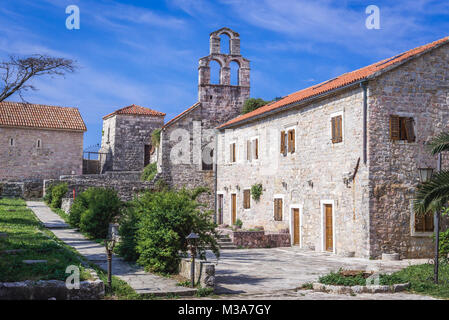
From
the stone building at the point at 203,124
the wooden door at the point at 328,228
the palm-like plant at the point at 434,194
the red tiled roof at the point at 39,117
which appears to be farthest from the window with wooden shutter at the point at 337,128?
the red tiled roof at the point at 39,117

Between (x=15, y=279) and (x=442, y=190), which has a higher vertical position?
(x=442, y=190)

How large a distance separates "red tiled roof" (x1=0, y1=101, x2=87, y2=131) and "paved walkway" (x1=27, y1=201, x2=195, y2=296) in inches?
667

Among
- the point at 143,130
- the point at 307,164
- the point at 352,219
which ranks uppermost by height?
the point at 143,130

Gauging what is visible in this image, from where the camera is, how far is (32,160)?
114 feet

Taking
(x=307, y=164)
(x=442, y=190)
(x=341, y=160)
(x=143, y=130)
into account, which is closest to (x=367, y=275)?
(x=442, y=190)

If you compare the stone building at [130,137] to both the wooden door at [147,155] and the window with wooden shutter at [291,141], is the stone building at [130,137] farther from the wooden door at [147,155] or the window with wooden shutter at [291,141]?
the window with wooden shutter at [291,141]

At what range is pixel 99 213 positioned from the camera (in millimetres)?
17469

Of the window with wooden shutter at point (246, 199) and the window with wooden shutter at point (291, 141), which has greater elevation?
the window with wooden shutter at point (291, 141)

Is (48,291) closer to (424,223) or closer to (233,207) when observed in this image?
Result: (424,223)

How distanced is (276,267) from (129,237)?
13.9ft

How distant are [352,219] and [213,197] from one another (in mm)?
13806

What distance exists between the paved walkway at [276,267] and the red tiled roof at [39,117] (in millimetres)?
22319

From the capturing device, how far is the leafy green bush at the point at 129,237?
1228 cm
